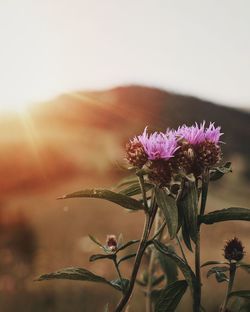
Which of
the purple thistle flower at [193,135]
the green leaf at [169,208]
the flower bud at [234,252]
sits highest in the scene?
the purple thistle flower at [193,135]

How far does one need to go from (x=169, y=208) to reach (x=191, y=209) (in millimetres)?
49

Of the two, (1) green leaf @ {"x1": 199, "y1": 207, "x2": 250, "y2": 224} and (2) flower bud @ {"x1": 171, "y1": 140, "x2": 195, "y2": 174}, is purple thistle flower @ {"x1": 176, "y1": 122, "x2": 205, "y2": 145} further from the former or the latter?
(1) green leaf @ {"x1": 199, "y1": 207, "x2": 250, "y2": 224}

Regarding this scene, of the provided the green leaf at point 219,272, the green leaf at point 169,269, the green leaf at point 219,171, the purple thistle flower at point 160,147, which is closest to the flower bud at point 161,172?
the purple thistle flower at point 160,147

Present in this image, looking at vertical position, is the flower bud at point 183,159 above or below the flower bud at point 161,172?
above

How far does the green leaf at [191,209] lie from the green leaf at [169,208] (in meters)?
0.03

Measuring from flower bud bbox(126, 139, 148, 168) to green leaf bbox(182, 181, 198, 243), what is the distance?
10cm

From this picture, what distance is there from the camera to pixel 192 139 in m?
1.15

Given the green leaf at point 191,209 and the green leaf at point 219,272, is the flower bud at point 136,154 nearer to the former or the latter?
the green leaf at point 191,209

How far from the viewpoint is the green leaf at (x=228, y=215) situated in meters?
1.11

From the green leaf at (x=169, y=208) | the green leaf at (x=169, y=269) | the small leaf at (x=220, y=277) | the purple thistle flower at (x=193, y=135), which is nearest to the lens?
the green leaf at (x=169, y=208)

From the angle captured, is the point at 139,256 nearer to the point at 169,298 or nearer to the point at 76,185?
the point at 169,298

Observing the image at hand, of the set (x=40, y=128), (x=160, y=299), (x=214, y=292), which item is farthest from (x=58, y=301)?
(x=40, y=128)

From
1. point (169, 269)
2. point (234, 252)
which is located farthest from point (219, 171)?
point (169, 269)

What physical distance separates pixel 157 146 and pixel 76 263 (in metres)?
2.22
